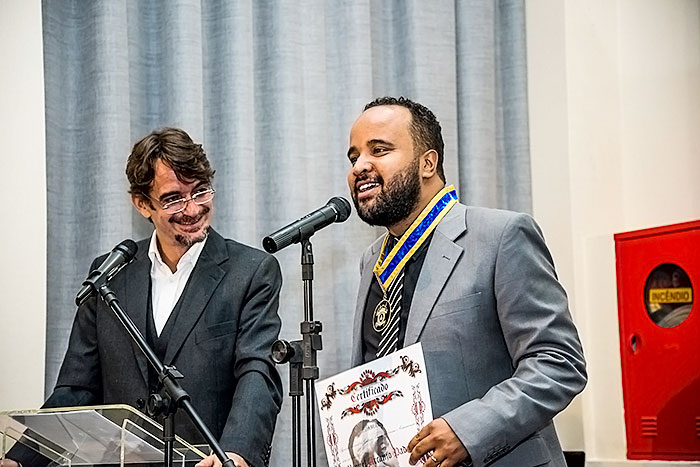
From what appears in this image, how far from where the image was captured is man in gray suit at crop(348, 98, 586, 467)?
2189mm

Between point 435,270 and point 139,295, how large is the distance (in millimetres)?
904

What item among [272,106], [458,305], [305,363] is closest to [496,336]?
[458,305]

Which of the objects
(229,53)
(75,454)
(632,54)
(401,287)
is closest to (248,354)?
(401,287)

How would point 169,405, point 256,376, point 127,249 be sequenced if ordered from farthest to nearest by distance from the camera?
1. point 256,376
2. point 127,249
3. point 169,405

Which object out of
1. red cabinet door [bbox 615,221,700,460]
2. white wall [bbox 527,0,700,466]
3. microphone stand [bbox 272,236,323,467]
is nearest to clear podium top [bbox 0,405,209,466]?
microphone stand [bbox 272,236,323,467]

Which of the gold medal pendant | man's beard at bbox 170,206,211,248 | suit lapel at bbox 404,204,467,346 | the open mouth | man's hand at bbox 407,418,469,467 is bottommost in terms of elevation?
man's hand at bbox 407,418,469,467

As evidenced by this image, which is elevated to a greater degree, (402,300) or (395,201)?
(395,201)

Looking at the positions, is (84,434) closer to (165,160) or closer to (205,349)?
(205,349)

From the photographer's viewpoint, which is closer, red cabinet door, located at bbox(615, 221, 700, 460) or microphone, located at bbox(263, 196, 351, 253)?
microphone, located at bbox(263, 196, 351, 253)

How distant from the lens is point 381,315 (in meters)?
2.55

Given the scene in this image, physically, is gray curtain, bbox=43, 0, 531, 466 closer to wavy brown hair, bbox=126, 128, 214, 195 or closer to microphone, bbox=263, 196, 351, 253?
wavy brown hair, bbox=126, 128, 214, 195

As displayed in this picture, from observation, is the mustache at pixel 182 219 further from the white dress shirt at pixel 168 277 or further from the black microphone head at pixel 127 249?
the black microphone head at pixel 127 249

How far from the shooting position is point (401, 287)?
2.52m

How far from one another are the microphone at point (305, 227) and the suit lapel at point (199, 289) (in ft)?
1.76
